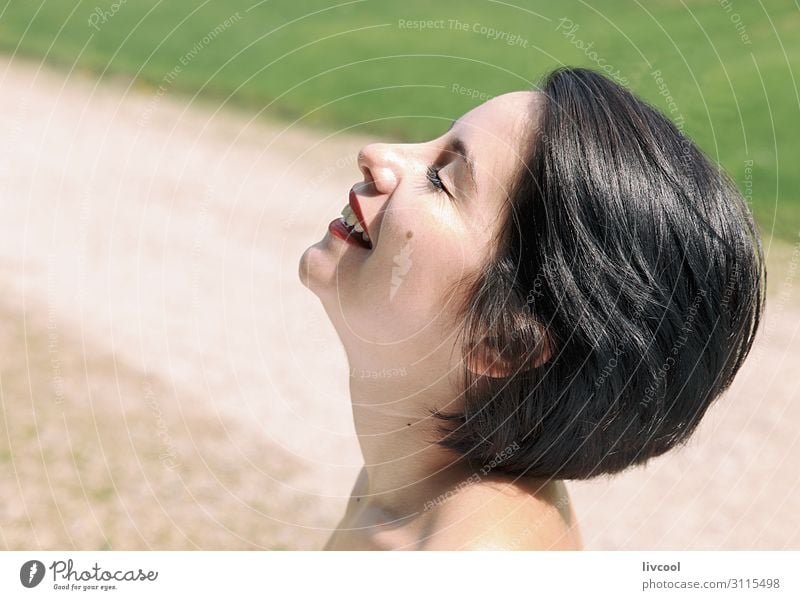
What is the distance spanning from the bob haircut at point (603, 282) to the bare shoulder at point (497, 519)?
9 centimetres

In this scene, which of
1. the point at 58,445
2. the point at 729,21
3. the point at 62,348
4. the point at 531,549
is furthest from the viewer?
the point at 729,21

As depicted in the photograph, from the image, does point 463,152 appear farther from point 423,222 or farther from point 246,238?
point 246,238

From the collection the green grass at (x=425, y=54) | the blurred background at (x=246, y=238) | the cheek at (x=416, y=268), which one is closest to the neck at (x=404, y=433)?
the cheek at (x=416, y=268)

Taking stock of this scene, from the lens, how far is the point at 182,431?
431 centimetres

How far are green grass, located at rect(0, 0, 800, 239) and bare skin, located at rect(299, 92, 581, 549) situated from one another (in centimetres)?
402

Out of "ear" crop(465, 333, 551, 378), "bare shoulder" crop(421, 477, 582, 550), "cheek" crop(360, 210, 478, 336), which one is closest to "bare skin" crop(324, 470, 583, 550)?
"bare shoulder" crop(421, 477, 582, 550)

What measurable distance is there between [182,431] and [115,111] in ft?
12.6

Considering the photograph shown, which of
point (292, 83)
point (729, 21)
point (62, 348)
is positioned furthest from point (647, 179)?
point (292, 83)

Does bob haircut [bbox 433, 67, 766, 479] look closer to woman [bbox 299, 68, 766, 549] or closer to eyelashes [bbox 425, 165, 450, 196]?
woman [bbox 299, 68, 766, 549]

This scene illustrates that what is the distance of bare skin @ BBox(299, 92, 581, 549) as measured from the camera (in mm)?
1439

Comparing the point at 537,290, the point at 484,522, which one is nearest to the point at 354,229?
the point at 537,290

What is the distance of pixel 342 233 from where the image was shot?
1.59 metres

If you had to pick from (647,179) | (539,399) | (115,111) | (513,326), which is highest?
(647,179)

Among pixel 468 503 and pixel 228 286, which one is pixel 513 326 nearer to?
pixel 468 503
